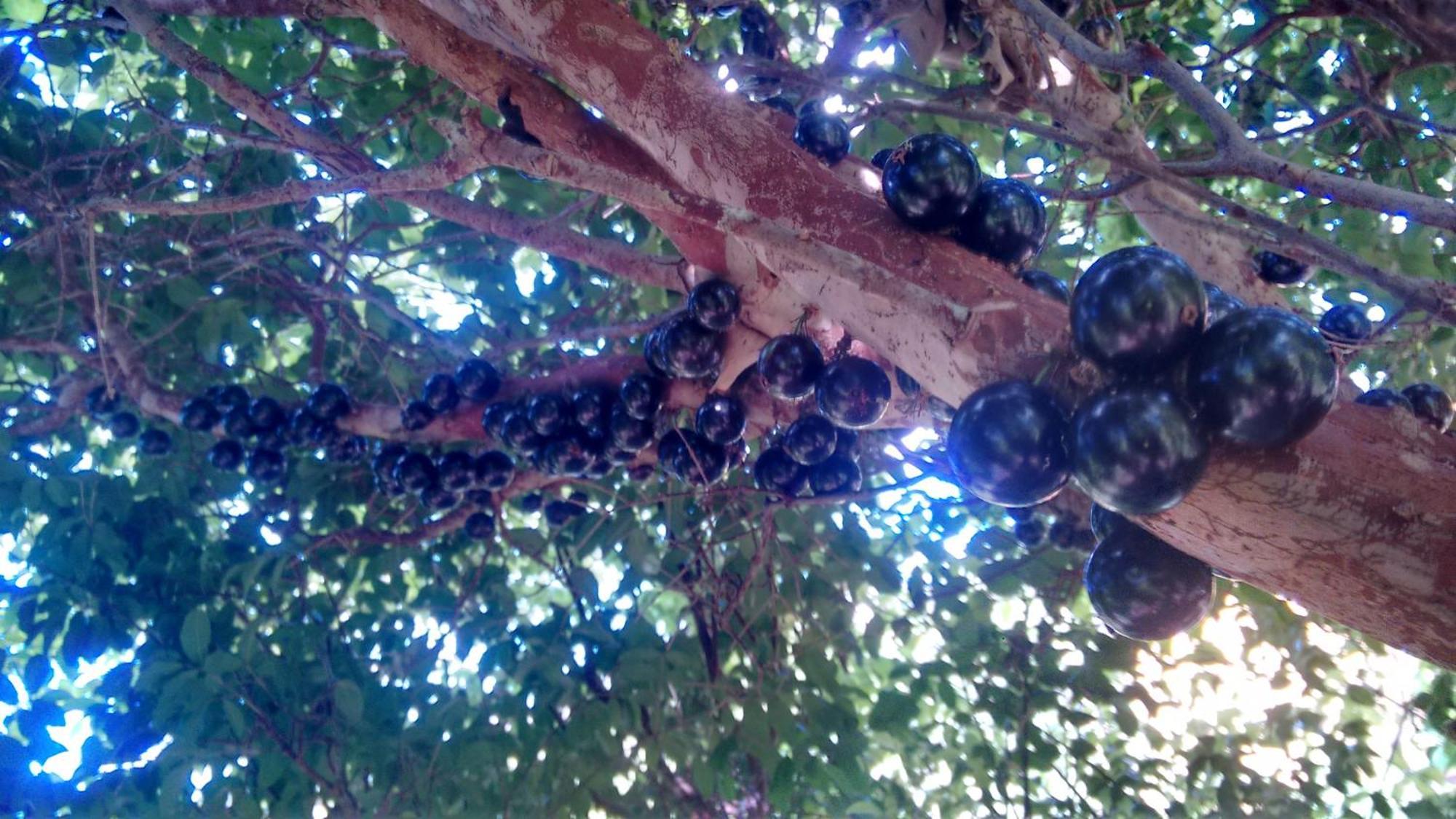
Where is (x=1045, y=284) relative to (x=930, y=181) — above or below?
below

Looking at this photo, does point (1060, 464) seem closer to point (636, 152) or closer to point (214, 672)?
point (636, 152)

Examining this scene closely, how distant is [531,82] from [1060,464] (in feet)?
5.14

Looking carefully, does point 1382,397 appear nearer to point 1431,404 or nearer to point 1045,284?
point 1431,404

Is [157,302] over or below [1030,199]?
over

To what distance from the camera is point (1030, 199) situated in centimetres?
213

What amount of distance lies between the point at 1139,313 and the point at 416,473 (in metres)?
3.04

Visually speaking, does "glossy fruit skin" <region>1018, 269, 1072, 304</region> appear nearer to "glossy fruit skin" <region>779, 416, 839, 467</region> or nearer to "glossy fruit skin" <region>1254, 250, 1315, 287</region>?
"glossy fruit skin" <region>779, 416, 839, 467</region>

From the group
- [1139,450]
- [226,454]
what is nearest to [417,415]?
[226,454]

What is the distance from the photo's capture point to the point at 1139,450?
1.32m

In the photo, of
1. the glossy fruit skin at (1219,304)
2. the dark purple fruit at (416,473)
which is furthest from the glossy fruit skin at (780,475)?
the glossy fruit skin at (1219,304)

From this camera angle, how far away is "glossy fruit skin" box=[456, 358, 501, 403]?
3.60m

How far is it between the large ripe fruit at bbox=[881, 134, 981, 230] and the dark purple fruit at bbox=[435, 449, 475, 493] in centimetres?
234

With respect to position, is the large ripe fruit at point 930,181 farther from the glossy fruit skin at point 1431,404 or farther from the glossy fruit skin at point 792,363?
the glossy fruit skin at point 1431,404

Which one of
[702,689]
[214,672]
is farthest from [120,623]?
[702,689]
